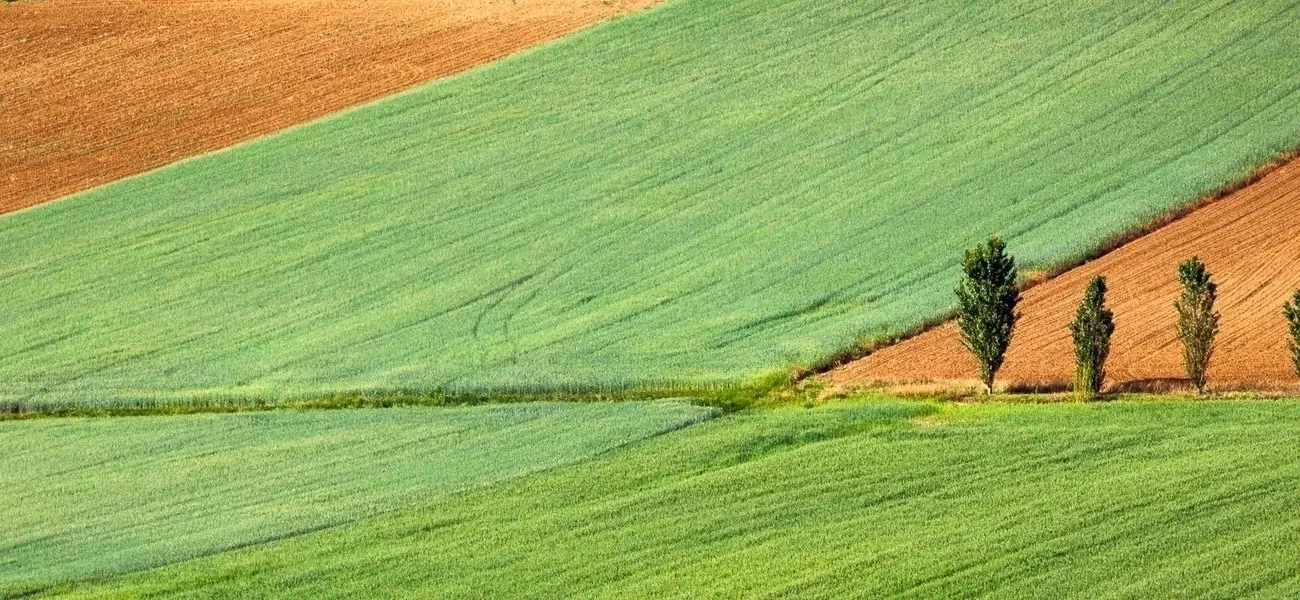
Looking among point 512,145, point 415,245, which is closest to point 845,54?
point 512,145

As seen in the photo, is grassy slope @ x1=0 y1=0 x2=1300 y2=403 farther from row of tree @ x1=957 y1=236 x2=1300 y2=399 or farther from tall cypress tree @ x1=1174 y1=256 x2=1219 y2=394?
tall cypress tree @ x1=1174 y1=256 x2=1219 y2=394

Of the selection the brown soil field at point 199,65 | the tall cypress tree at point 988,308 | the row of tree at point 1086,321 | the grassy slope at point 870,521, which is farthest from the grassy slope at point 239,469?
the brown soil field at point 199,65

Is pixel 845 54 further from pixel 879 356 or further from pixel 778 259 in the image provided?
pixel 879 356

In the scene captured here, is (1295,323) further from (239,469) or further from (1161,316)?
(239,469)

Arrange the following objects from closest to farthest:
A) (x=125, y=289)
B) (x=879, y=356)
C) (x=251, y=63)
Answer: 1. (x=879, y=356)
2. (x=125, y=289)
3. (x=251, y=63)

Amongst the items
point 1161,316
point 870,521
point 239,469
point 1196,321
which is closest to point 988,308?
point 1196,321
